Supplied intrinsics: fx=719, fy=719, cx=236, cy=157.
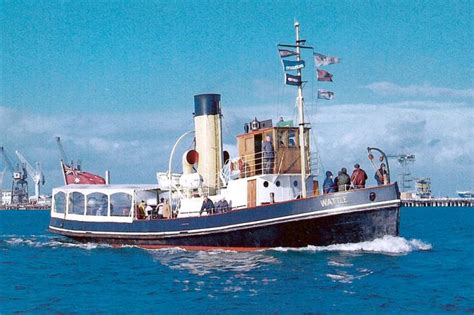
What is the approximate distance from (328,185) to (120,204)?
42.1 ft

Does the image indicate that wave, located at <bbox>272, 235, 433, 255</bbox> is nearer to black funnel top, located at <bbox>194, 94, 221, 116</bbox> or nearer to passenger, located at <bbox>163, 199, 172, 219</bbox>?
passenger, located at <bbox>163, 199, 172, 219</bbox>

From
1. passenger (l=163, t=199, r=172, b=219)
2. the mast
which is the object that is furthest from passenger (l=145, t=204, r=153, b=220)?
the mast

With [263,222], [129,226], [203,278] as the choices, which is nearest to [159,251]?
[129,226]

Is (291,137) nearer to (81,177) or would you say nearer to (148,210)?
(148,210)

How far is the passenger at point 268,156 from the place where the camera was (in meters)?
31.2

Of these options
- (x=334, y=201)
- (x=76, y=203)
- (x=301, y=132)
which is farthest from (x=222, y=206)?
(x=76, y=203)

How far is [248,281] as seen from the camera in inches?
913

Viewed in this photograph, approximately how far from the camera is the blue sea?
1964 cm

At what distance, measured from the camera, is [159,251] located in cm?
3328

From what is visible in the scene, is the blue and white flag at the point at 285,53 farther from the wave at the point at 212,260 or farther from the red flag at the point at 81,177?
the red flag at the point at 81,177

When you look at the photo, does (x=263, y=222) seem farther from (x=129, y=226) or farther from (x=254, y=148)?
(x=129, y=226)

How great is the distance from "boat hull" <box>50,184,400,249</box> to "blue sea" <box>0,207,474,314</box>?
44 cm

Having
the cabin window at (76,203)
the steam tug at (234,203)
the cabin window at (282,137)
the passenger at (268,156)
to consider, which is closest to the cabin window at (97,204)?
the steam tug at (234,203)

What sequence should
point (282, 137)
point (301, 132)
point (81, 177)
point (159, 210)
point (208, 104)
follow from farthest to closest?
point (81, 177) → point (208, 104) → point (159, 210) → point (282, 137) → point (301, 132)
